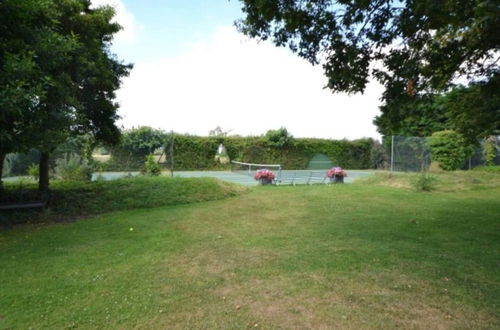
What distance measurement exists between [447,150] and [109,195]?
1875 cm

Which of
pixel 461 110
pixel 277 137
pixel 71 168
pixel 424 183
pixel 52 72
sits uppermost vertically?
pixel 277 137

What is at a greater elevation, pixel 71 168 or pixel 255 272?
pixel 71 168

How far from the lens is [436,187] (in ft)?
40.6

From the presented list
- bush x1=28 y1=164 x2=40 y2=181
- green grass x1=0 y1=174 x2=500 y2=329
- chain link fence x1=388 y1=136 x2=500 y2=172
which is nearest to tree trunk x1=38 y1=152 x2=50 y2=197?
bush x1=28 y1=164 x2=40 y2=181

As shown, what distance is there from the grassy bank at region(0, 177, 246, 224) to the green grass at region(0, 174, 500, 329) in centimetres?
98

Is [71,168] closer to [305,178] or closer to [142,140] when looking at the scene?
[142,140]

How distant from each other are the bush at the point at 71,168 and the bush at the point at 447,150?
61.0ft

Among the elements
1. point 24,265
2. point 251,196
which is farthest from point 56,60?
point 251,196

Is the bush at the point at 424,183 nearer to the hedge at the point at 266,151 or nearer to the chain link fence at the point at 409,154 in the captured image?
the chain link fence at the point at 409,154

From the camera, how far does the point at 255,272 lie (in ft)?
13.0

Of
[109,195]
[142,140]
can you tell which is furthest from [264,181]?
[109,195]

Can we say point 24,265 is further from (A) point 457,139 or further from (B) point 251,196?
(A) point 457,139

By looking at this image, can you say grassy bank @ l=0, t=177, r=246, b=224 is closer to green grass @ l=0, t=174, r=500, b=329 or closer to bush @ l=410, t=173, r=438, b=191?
green grass @ l=0, t=174, r=500, b=329

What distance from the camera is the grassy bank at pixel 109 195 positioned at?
7443mm
